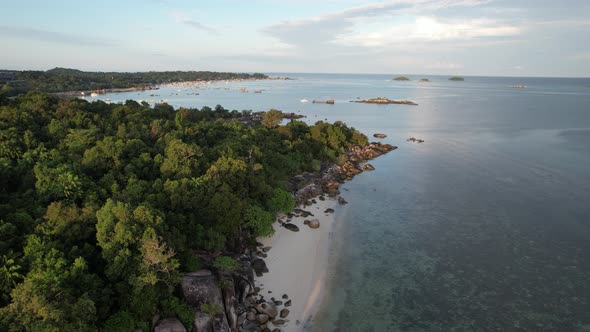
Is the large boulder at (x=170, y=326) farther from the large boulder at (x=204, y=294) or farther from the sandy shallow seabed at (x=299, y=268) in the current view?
the sandy shallow seabed at (x=299, y=268)

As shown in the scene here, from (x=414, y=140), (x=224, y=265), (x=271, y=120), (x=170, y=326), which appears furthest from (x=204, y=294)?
(x=414, y=140)

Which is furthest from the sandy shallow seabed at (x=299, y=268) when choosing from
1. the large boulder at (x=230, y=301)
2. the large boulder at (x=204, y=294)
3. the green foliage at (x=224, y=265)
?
the large boulder at (x=204, y=294)

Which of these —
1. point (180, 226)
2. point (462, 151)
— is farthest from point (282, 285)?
point (462, 151)

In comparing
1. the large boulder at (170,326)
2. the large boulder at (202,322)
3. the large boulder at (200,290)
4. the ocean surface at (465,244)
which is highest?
the large boulder at (200,290)

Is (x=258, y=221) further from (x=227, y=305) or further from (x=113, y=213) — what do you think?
(x=113, y=213)

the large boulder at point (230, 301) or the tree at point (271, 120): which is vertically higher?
the tree at point (271, 120)

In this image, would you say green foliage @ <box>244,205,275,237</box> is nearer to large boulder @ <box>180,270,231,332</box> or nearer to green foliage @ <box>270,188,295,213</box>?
green foliage @ <box>270,188,295,213</box>

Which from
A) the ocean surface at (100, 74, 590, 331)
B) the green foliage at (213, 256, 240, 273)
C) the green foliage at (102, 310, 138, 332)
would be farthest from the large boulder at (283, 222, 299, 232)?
the green foliage at (102, 310, 138, 332)
